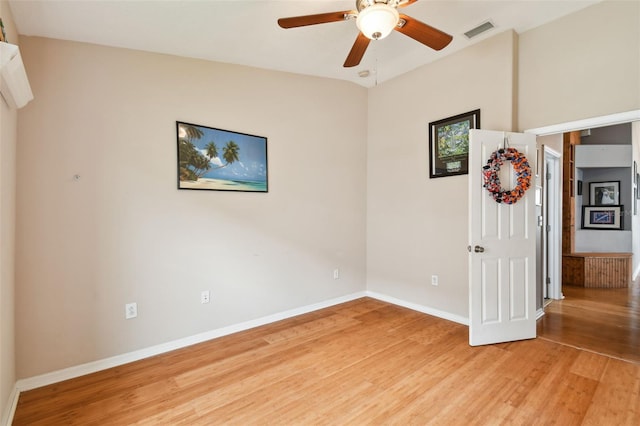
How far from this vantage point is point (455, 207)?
3484mm

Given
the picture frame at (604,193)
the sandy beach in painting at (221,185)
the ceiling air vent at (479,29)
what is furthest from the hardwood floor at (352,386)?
the picture frame at (604,193)

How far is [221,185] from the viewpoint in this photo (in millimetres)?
3123

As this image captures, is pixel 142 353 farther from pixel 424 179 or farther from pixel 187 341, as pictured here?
pixel 424 179

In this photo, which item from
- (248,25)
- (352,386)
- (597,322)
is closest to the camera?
(352,386)

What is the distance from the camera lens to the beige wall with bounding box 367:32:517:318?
321 centimetres

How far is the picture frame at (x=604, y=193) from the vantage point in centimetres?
599

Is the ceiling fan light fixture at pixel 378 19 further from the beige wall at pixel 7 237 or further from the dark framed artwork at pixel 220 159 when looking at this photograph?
the beige wall at pixel 7 237

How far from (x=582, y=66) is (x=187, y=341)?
4.42 meters

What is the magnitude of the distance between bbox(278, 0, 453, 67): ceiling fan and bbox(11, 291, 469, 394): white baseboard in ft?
9.24

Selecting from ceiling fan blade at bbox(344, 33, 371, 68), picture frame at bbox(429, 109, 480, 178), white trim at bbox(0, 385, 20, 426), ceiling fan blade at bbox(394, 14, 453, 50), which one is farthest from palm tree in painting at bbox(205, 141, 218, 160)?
picture frame at bbox(429, 109, 480, 178)

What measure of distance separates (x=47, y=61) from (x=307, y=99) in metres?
2.45

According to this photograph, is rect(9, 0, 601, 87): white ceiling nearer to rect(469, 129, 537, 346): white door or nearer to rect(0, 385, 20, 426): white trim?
rect(469, 129, 537, 346): white door

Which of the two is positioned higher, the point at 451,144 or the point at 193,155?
the point at 451,144

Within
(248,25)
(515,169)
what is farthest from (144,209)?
(515,169)
